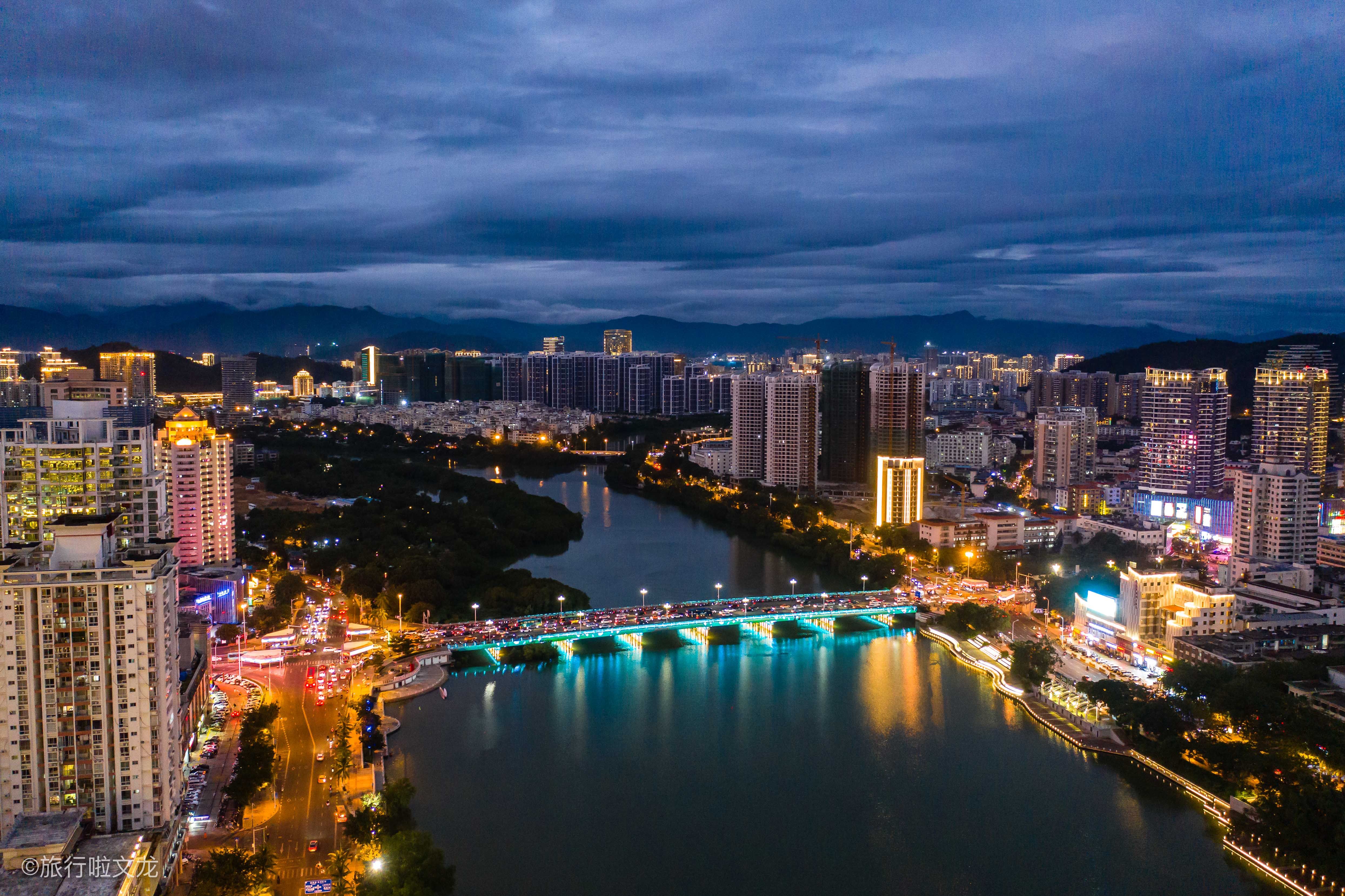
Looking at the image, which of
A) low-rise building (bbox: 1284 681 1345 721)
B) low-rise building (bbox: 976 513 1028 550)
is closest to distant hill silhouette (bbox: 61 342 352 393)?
low-rise building (bbox: 976 513 1028 550)

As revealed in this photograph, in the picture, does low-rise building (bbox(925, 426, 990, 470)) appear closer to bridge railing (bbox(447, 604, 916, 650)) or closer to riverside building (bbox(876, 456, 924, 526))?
riverside building (bbox(876, 456, 924, 526))

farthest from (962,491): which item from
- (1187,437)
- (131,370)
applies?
(131,370)

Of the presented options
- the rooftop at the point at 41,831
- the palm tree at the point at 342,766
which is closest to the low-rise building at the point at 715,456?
the palm tree at the point at 342,766

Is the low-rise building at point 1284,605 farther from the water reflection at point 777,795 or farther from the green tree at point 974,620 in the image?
the water reflection at point 777,795

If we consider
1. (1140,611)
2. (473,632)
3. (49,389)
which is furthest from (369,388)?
(1140,611)

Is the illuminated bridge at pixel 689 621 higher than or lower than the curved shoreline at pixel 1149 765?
higher
